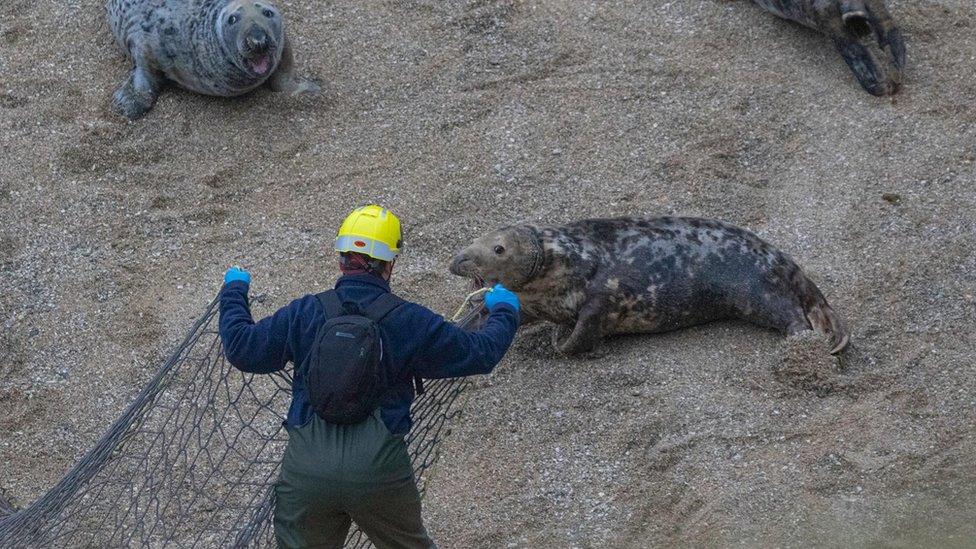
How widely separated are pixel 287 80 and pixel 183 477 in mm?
3312

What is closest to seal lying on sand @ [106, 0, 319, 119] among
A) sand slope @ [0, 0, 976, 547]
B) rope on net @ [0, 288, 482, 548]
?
sand slope @ [0, 0, 976, 547]

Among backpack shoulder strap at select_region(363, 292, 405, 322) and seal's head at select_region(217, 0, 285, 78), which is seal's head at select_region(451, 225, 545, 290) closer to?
backpack shoulder strap at select_region(363, 292, 405, 322)

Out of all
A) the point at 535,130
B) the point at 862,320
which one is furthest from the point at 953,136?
the point at 535,130

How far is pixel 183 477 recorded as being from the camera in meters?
4.25

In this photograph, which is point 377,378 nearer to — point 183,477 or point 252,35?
point 183,477

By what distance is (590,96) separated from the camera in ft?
22.0

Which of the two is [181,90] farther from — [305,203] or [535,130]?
[535,130]

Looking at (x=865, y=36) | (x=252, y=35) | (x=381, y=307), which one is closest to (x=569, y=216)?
(x=252, y=35)

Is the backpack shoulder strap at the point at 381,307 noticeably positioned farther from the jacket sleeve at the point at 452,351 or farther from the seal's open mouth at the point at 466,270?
the seal's open mouth at the point at 466,270

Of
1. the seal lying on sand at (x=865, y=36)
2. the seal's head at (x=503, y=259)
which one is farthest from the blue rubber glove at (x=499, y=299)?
the seal lying on sand at (x=865, y=36)

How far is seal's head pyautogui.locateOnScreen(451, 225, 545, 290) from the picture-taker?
515cm

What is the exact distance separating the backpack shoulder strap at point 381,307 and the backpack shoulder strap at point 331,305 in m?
0.07

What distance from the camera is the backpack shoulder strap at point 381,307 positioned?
10.9 ft

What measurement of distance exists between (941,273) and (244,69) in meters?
3.79
